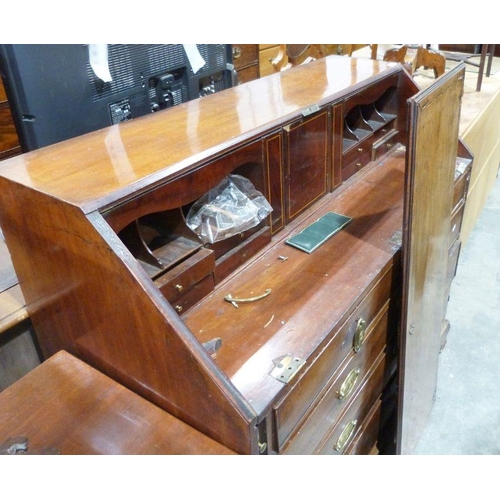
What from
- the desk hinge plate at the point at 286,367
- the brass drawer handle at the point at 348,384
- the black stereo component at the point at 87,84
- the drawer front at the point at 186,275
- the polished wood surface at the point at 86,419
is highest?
the black stereo component at the point at 87,84

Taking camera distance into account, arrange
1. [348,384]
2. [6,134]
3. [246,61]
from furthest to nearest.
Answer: [246,61]
[6,134]
[348,384]

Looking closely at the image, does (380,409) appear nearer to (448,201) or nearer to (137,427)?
(448,201)

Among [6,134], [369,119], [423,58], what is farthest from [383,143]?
[6,134]

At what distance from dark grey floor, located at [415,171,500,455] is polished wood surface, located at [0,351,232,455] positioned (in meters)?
1.33

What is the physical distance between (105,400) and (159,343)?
21 centimetres

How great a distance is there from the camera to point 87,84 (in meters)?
1.09

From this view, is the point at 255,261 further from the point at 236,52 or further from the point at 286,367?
the point at 236,52

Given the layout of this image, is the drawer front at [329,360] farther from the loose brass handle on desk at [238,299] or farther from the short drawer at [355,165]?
the short drawer at [355,165]

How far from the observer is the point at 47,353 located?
1146 millimetres

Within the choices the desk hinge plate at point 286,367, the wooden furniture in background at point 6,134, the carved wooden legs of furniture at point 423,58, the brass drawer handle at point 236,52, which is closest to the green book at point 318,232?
the desk hinge plate at point 286,367

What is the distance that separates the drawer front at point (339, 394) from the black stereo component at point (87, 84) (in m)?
0.82

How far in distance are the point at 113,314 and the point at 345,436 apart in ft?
2.65

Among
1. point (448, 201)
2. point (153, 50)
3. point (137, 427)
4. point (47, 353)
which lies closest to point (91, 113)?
point (153, 50)

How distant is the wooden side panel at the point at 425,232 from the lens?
113cm
